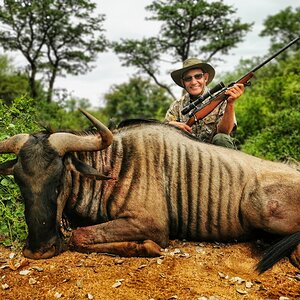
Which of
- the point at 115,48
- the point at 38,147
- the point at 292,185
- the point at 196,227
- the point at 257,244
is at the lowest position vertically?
the point at 257,244

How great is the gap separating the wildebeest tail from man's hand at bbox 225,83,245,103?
189 centimetres

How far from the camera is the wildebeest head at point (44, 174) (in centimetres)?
322

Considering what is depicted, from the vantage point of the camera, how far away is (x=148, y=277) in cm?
308

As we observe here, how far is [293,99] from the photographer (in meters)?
10.7

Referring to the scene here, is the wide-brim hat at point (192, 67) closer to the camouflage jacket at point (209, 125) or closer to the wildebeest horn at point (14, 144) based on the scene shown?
the camouflage jacket at point (209, 125)

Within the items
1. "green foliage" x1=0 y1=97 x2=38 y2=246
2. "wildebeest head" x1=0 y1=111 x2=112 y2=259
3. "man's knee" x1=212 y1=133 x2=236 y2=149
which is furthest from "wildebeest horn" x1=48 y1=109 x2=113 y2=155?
"man's knee" x1=212 y1=133 x2=236 y2=149

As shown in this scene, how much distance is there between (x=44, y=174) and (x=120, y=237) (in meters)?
0.83

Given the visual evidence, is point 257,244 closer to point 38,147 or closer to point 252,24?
point 38,147

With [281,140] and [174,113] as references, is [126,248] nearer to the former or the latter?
[174,113]

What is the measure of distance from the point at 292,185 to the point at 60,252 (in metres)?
2.07

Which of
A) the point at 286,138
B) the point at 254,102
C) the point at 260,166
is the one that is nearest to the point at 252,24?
the point at 254,102

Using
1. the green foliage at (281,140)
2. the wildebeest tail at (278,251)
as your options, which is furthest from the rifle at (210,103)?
the green foliage at (281,140)

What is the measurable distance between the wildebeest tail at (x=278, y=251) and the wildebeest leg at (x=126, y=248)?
0.83 metres

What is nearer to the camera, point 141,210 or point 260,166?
point 141,210
